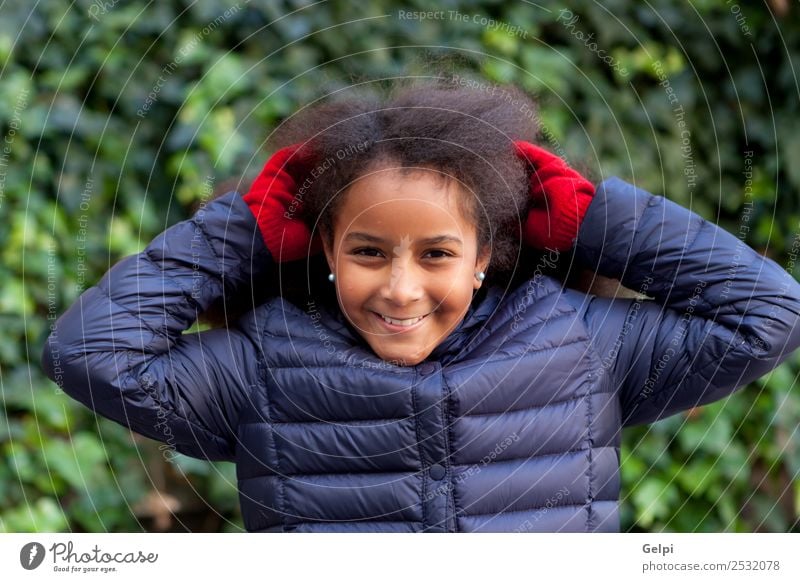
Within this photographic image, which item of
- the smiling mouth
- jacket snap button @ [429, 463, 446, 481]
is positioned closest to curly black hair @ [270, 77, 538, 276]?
the smiling mouth

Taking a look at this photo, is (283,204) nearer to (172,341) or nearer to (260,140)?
(172,341)

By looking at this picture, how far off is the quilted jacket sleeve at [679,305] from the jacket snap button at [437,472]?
211 mm

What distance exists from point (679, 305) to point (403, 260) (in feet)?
1.06

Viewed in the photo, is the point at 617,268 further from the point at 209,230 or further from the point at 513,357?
the point at 209,230

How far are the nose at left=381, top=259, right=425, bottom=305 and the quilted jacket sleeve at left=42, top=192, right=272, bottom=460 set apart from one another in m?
0.17

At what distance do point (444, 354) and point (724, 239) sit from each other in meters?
0.34

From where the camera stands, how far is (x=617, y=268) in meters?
1.15

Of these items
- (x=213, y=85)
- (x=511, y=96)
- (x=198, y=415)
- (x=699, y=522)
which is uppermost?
(x=213, y=85)

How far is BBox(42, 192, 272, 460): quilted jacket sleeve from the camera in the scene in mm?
1115

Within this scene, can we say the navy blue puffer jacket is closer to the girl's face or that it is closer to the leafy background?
the girl's face

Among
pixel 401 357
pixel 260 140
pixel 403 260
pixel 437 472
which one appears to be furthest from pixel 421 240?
pixel 260 140

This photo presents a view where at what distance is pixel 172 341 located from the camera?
3.80 ft
